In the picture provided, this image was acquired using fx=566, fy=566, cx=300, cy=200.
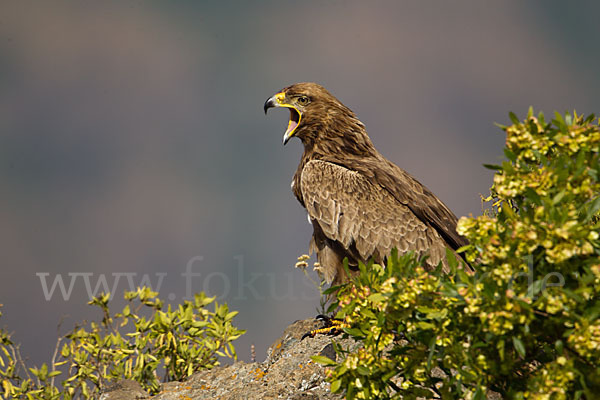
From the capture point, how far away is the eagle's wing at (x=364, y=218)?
→ 6.67m

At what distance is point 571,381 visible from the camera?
2.88 m

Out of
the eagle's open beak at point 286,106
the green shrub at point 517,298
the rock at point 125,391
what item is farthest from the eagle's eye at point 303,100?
the green shrub at point 517,298

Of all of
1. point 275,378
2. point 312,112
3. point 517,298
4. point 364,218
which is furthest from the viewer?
point 312,112

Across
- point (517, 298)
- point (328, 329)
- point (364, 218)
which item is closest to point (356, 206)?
point (364, 218)

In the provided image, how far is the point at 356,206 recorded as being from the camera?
6.82 metres

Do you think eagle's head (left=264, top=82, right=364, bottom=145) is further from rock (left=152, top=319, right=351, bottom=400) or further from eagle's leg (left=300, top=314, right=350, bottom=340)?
rock (left=152, top=319, right=351, bottom=400)

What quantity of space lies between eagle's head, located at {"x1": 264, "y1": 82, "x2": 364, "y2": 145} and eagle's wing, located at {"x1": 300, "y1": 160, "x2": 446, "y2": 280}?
32.4 inches

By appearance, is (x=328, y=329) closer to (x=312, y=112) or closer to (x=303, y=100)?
(x=312, y=112)

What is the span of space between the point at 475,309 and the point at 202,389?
479cm

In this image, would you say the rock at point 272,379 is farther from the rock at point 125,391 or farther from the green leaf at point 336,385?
the green leaf at point 336,385

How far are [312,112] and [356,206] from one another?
63.3 inches

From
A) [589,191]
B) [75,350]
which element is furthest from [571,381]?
[75,350]

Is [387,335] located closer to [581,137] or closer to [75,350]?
[581,137]

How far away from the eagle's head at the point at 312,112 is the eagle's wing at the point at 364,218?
822 millimetres
